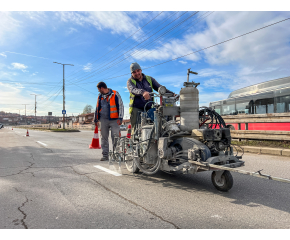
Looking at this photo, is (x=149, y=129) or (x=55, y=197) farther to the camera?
(x=149, y=129)

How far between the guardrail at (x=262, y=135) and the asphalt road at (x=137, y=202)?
14.5ft

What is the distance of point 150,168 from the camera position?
13.7 feet

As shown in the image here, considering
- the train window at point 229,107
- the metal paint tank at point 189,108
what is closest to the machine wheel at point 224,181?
the metal paint tank at point 189,108

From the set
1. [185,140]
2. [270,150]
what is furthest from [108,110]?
[270,150]

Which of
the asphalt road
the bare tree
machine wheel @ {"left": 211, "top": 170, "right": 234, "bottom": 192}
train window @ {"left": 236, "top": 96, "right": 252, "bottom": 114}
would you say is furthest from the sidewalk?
the bare tree

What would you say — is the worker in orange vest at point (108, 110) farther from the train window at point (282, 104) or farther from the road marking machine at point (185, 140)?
the train window at point (282, 104)

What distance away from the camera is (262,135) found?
9234 mm

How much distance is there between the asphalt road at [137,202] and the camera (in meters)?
2.45

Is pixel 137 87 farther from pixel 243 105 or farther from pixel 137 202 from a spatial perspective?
pixel 243 105

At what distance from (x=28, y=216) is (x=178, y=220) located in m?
1.78

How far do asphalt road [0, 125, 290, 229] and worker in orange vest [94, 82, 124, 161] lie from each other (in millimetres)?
1533
